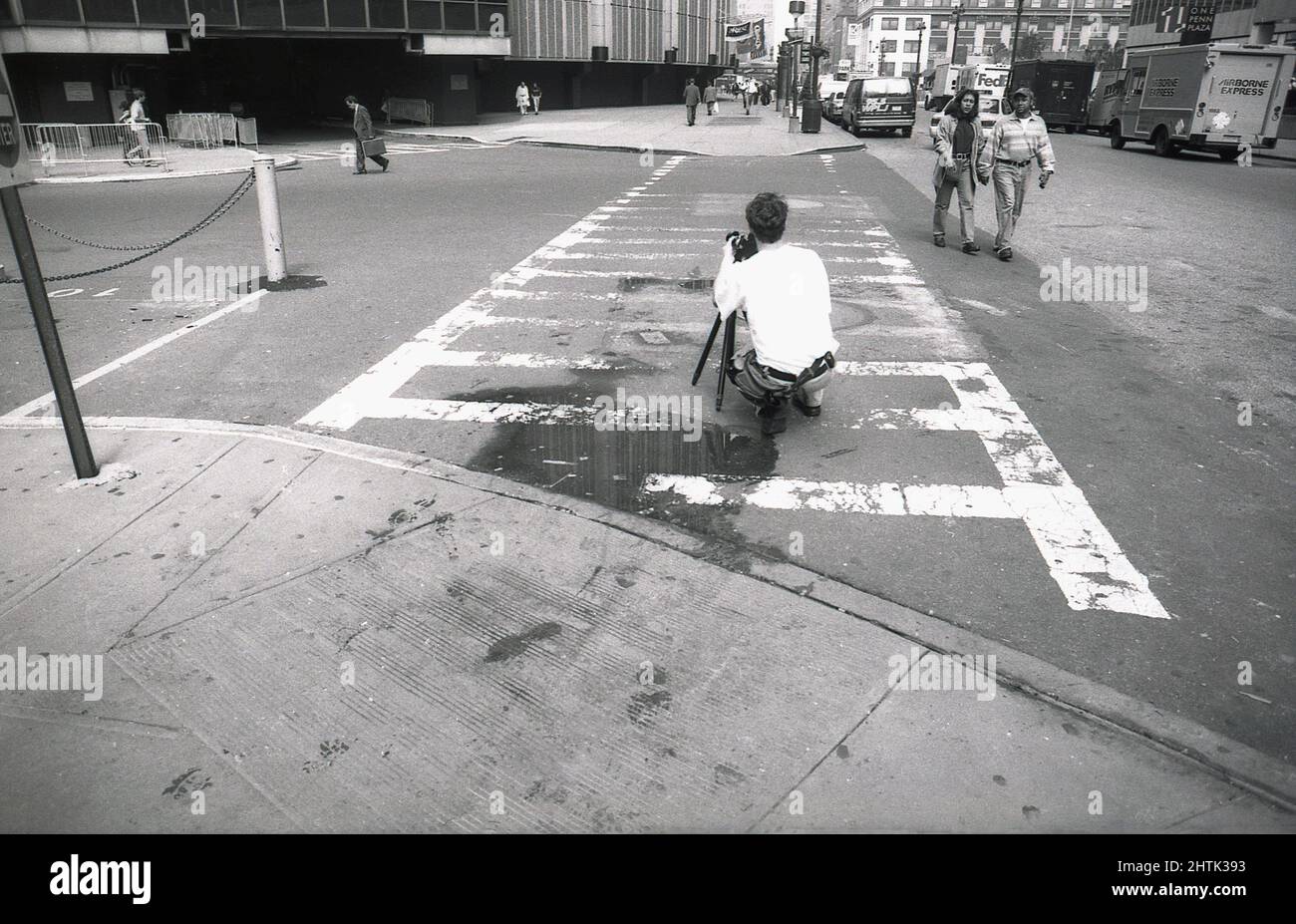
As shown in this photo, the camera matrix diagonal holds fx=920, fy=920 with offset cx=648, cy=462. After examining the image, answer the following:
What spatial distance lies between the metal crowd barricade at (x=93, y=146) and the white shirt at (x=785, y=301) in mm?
22432

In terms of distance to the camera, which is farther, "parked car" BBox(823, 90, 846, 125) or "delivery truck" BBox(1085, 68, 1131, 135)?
"parked car" BBox(823, 90, 846, 125)

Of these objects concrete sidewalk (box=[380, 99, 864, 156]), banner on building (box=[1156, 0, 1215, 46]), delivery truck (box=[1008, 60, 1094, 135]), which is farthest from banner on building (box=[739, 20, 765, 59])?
delivery truck (box=[1008, 60, 1094, 135])

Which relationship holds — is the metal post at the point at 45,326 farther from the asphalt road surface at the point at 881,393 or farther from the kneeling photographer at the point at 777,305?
the kneeling photographer at the point at 777,305

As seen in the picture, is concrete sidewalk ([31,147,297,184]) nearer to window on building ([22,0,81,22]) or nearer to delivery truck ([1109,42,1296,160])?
window on building ([22,0,81,22])

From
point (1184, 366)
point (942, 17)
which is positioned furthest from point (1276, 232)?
point (942, 17)

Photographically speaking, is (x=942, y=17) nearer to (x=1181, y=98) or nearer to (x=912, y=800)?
(x=1181, y=98)

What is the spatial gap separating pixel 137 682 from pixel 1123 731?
3.72 m

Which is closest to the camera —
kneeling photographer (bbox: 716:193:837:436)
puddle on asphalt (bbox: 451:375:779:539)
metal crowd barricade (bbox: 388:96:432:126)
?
puddle on asphalt (bbox: 451:375:779:539)

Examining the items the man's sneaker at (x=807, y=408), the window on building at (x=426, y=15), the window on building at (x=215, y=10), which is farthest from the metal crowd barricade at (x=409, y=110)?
the man's sneaker at (x=807, y=408)

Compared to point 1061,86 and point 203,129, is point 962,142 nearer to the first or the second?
point 203,129

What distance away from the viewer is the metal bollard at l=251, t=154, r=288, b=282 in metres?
10.1

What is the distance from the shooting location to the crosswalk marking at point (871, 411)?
15.9 ft

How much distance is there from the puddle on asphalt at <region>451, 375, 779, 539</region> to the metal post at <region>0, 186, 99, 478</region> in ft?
7.18
